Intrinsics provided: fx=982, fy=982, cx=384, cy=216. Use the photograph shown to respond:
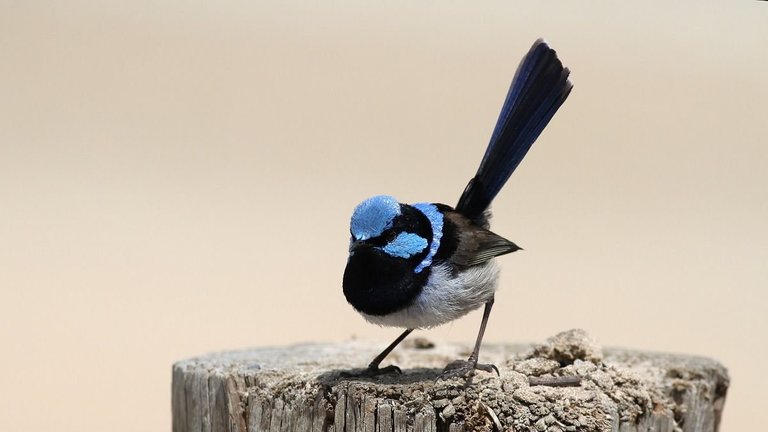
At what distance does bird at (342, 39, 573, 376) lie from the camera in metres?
4.01

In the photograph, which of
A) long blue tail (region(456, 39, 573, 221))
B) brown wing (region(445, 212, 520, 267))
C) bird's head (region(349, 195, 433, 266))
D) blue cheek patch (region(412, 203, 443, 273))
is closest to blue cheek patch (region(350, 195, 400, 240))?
bird's head (region(349, 195, 433, 266))

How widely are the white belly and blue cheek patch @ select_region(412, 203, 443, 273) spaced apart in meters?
0.05

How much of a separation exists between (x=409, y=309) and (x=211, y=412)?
97cm

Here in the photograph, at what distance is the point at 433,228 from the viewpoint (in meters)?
4.25

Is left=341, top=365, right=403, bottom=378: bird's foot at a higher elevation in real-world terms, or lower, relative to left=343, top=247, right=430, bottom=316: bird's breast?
lower

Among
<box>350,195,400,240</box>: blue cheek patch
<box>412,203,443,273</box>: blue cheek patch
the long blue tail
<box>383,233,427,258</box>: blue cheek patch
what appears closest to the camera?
<box>350,195,400,240</box>: blue cheek patch

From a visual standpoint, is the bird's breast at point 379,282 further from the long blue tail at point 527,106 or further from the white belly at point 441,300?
the long blue tail at point 527,106

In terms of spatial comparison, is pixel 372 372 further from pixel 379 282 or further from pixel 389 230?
pixel 389 230

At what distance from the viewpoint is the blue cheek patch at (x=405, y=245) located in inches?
158

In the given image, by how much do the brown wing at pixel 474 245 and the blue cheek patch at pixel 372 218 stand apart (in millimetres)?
457

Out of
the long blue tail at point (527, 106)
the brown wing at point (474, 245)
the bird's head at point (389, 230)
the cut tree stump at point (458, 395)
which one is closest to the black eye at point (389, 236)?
the bird's head at point (389, 230)

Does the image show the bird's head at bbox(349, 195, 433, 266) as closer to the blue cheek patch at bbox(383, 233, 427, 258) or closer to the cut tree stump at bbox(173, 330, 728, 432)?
the blue cheek patch at bbox(383, 233, 427, 258)

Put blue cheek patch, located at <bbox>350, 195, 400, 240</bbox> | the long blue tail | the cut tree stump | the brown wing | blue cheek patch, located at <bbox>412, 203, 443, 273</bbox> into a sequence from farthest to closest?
the long blue tail → the brown wing → blue cheek patch, located at <bbox>412, 203, 443, 273</bbox> → blue cheek patch, located at <bbox>350, 195, 400, 240</bbox> → the cut tree stump

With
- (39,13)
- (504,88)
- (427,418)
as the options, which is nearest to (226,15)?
(39,13)
